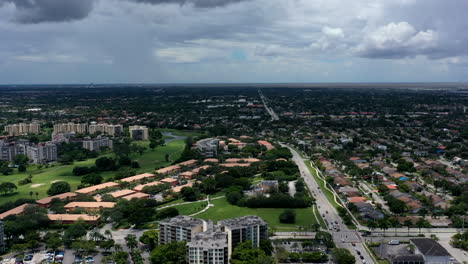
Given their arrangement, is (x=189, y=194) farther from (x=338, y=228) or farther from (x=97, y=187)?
(x=338, y=228)

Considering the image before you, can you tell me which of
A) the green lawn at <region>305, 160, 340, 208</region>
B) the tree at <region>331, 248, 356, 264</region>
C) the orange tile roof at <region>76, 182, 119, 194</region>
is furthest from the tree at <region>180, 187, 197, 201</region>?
the tree at <region>331, 248, 356, 264</region>

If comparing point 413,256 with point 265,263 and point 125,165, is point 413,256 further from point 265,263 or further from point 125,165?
point 125,165

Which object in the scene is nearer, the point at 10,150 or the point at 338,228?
the point at 338,228

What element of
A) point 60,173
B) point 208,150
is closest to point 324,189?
point 208,150

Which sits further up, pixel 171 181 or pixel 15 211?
pixel 171 181

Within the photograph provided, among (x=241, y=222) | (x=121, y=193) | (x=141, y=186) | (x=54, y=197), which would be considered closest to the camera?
(x=241, y=222)

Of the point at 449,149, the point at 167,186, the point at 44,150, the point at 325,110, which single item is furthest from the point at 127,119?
the point at 449,149

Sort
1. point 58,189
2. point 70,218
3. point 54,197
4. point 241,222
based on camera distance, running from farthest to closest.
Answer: point 58,189 → point 54,197 → point 70,218 → point 241,222

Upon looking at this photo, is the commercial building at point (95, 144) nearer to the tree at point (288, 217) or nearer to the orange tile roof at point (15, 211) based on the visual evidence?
the orange tile roof at point (15, 211)

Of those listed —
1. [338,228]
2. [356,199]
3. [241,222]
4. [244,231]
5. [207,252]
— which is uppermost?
[241,222]
